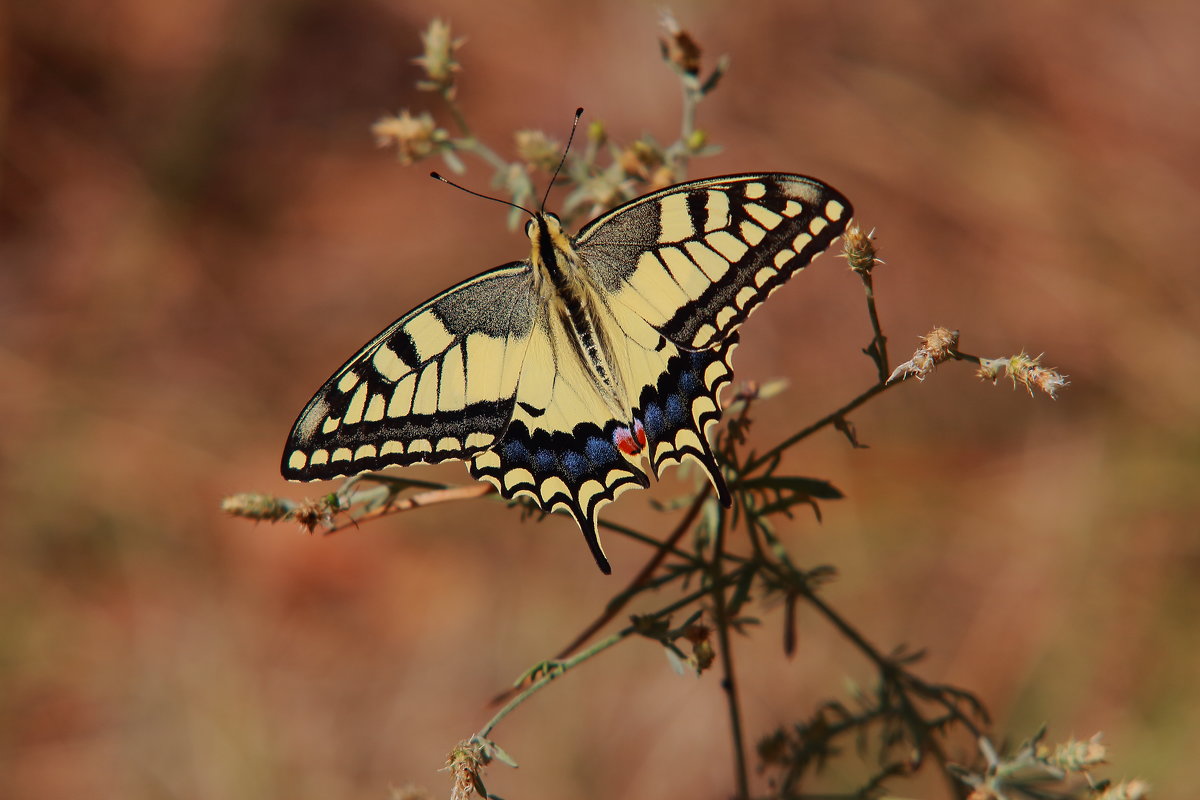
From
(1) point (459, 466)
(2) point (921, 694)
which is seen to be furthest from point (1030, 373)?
(1) point (459, 466)

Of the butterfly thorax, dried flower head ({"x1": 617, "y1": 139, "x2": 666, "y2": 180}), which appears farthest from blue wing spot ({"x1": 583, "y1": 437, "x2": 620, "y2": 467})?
dried flower head ({"x1": 617, "y1": 139, "x2": 666, "y2": 180})

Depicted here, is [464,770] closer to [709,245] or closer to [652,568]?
[652,568]

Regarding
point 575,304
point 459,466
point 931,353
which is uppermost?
point 459,466

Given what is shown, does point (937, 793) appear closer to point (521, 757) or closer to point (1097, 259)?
point (521, 757)

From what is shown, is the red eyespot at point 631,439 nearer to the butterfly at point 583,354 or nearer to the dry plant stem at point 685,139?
the butterfly at point 583,354

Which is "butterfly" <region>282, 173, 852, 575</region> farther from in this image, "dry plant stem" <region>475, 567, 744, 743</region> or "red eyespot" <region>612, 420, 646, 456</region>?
"dry plant stem" <region>475, 567, 744, 743</region>

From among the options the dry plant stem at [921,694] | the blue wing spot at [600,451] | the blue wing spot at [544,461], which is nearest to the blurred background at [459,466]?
the dry plant stem at [921,694]
